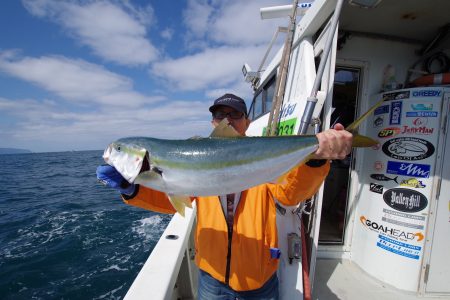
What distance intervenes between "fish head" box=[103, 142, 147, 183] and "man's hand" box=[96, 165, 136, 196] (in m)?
0.07

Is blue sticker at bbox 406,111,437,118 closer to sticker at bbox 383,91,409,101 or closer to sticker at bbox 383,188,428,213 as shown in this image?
sticker at bbox 383,91,409,101

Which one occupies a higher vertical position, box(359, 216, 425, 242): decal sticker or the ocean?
box(359, 216, 425, 242): decal sticker

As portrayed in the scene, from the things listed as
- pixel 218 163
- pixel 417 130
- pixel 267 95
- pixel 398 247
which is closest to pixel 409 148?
pixel 417 130

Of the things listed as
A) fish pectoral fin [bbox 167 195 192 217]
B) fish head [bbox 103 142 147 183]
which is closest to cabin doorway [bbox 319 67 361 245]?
fish pectoral fin [bbox 167 195 192 217]

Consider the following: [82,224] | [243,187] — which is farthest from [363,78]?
[82,224]

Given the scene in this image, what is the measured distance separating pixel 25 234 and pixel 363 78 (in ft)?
42.7

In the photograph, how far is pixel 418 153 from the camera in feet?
11.5

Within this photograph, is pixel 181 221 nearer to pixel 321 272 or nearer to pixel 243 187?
pixel 321 272

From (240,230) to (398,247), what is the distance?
110 inches

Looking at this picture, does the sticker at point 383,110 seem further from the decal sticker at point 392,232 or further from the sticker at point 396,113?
the decal sticker at point 392,232

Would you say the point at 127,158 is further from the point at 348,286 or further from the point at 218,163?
the point at 348,286

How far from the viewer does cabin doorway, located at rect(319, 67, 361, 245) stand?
4770 mm

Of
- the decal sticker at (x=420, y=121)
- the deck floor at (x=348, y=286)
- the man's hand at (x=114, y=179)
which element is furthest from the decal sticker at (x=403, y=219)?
the man's hand at (x=114, y=179)

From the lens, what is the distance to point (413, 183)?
3.54m
